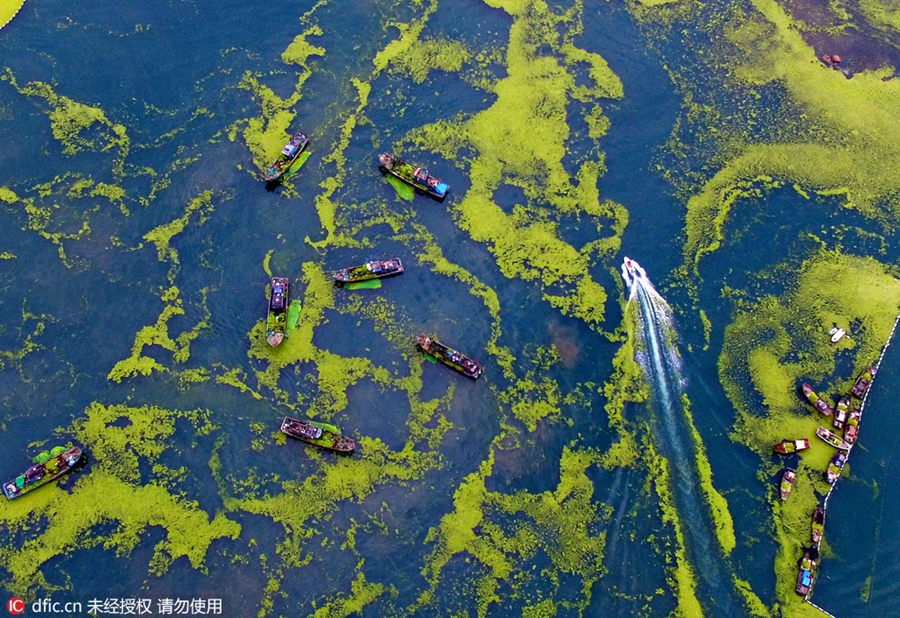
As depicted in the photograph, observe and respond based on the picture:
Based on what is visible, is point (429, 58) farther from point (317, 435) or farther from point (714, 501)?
point (714, 501)

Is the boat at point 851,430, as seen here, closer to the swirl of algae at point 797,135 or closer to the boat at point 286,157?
the swirl of algae at point 797,135

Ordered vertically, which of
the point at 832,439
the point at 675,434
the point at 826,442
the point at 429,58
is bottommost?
the point at 675,434

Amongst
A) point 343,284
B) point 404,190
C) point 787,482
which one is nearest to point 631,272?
point 787,482

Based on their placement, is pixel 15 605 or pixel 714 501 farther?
pixel 714 501

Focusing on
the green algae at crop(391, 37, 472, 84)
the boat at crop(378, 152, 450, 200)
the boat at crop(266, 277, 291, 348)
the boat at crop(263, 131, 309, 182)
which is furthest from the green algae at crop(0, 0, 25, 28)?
the boat at crop(378, 152, 450, 200)

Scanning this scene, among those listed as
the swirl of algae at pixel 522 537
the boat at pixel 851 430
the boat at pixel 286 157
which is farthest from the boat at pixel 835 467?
the boat at pixel 286 157
